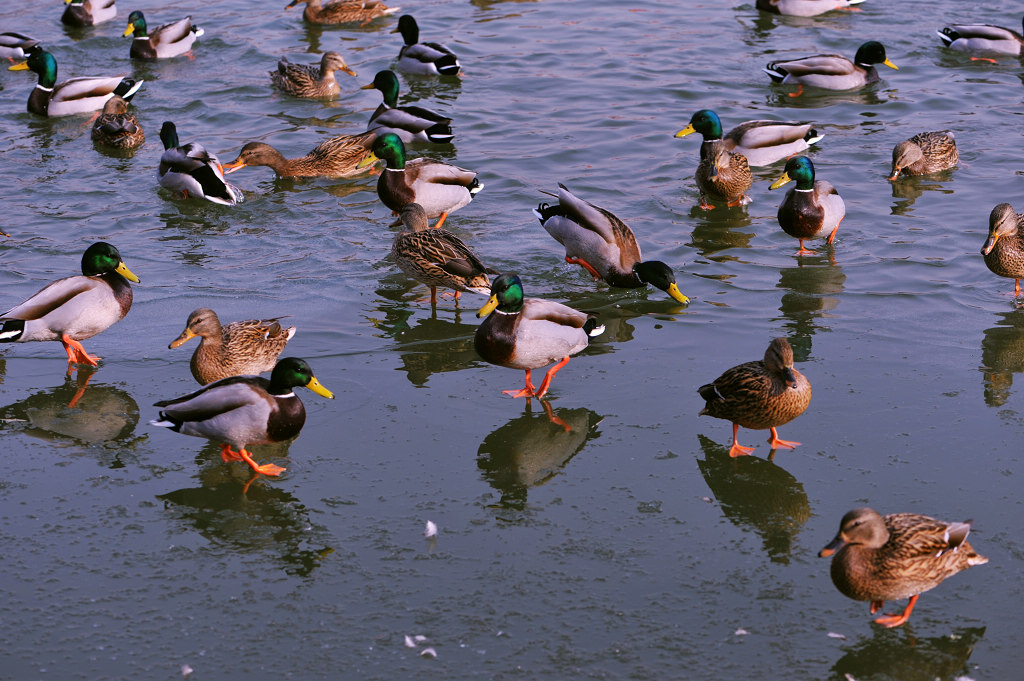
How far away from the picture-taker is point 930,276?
8805mm

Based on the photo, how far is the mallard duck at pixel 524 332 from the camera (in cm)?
680

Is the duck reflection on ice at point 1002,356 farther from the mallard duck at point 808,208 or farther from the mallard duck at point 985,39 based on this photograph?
the mallard duck at point 985,39

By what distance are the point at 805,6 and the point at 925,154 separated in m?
6.70

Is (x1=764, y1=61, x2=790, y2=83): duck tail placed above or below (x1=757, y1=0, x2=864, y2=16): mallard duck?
below

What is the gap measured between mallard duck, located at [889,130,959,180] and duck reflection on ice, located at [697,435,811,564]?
561cm

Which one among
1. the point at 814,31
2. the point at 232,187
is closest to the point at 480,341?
the point at 232,187

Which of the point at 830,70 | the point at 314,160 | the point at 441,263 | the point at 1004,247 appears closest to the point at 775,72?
the point at 830,70

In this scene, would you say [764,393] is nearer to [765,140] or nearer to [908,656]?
[908,656]

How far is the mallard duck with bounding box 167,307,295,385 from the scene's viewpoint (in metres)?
6.72

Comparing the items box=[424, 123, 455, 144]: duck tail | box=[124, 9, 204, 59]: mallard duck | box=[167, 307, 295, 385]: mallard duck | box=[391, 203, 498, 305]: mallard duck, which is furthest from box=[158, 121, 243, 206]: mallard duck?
box=[124, 9, 204, 59]: mallard duck

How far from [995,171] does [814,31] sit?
5.89 meters

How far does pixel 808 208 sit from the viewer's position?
364 inches

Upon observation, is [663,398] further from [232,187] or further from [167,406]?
[232,187]

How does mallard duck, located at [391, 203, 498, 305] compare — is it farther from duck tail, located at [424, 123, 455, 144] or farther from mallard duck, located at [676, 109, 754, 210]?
duck tail, located at [424, 123, 455, 144]
